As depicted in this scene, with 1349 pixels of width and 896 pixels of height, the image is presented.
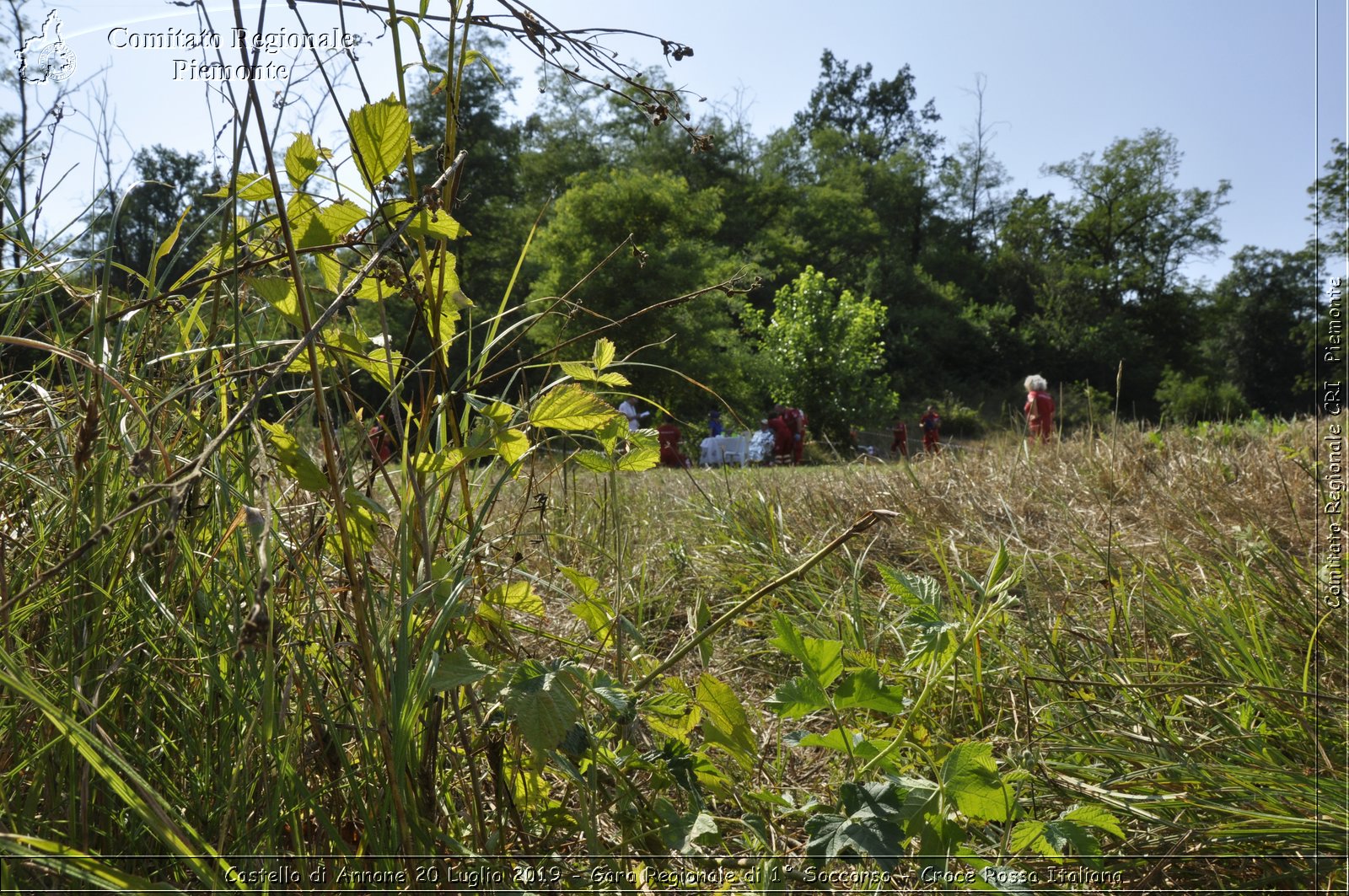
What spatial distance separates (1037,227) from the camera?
149ft

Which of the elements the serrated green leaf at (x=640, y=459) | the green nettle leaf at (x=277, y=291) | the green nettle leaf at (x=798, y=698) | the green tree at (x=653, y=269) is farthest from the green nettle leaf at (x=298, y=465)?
the green tree at (x=653, y=269)

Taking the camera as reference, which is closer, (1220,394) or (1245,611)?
(1245,611)

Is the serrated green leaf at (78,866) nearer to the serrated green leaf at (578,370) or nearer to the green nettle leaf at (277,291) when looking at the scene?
the green nettle leaf at (277,291)

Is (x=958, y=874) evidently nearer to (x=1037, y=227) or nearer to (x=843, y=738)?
(x=843, y=738)

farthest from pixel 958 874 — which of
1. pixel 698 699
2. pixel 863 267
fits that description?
pixel 863 267

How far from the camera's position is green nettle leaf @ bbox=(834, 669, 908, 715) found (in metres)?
1.02

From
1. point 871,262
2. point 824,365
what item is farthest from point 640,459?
point 871,262

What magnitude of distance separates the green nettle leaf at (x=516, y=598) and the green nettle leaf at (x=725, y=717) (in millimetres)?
257

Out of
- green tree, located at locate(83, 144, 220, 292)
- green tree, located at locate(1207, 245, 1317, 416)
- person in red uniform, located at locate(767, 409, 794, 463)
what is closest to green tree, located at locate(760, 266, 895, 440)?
person in red uniform, located at locate(767, 409, 794, 463)

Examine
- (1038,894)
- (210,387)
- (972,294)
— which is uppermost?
(972,294)

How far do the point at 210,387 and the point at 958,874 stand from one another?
3.83 feet

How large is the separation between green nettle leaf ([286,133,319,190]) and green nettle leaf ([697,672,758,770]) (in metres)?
0.75

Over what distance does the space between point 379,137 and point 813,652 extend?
77 centimetres

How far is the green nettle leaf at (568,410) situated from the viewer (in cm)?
100
